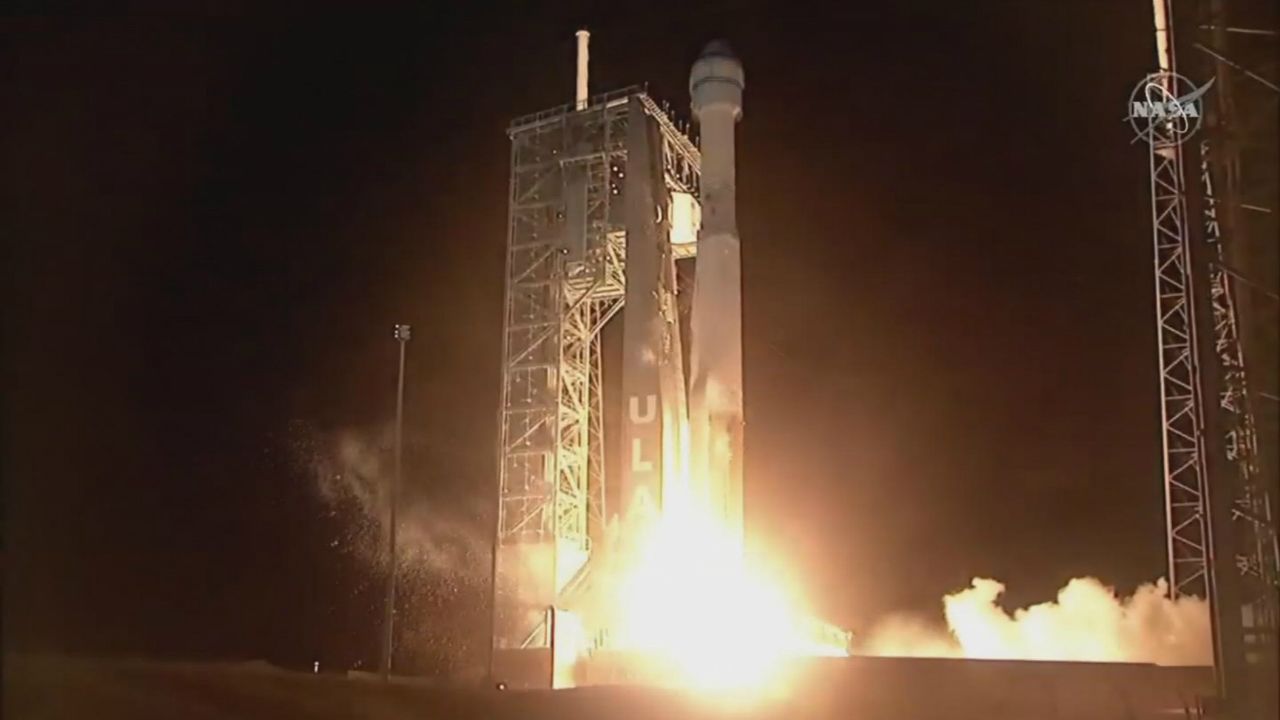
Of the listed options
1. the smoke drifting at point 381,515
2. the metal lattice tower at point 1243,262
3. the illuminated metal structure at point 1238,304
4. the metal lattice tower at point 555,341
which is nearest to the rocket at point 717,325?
the metal lattice tower at point 555,341

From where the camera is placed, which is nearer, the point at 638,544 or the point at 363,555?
the point at 638,544

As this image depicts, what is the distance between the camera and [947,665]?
2703 cm

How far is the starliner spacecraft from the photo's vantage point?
97.1ft

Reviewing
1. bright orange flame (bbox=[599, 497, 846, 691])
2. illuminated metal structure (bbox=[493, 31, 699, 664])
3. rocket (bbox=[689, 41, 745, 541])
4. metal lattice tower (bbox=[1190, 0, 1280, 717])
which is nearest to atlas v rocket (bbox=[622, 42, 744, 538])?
rocket (bbox=[689, 41, 745, 541])

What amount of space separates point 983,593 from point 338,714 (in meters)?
23.1

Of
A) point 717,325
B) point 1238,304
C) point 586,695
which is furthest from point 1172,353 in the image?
point 1238,304

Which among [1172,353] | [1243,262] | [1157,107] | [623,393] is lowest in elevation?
[1243,262]

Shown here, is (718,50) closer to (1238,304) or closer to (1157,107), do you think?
(1157,107)

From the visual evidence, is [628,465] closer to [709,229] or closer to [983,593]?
[709,229]

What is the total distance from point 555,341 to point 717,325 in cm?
447

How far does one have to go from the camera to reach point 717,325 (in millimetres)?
29469

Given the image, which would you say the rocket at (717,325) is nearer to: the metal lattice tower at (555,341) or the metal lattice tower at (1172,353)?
the metal lattice tower at (555,341)

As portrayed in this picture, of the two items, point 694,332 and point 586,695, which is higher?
point 694,332

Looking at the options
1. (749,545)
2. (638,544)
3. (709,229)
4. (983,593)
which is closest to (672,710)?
(638,544)
